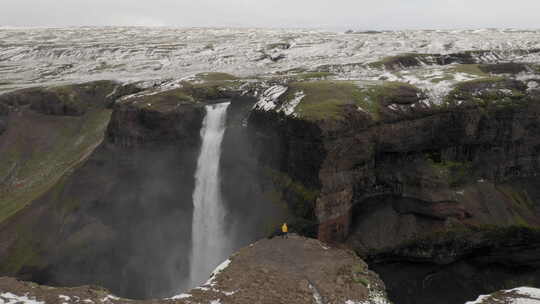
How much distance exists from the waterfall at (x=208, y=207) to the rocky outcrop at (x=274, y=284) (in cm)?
942

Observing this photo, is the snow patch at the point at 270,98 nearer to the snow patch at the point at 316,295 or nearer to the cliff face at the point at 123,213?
the cliff face at the point at 123,213

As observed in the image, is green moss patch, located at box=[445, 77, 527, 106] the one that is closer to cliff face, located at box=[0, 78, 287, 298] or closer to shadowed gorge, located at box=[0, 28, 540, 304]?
shadowed gorge, located at box=[0, 28, 540, 304]

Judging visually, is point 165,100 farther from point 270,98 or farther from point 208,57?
point 208,57

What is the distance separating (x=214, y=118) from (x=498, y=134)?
30.3 m

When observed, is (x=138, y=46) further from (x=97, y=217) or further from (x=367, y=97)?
(x=367, y=97)

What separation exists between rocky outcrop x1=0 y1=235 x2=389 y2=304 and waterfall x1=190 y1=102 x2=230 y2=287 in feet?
30.9

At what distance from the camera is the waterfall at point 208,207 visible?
36.0 metres

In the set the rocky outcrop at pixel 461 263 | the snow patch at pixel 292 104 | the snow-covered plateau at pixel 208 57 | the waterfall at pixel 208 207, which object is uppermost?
the snow-covered plateau at pixel 208 57

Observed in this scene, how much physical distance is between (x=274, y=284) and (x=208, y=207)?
17.9 meters

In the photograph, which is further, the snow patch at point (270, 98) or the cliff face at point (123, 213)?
the snow patch at point (270, 98)

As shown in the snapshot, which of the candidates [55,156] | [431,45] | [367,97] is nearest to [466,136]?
[367,97]

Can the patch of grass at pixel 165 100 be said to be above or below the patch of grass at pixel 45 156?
above

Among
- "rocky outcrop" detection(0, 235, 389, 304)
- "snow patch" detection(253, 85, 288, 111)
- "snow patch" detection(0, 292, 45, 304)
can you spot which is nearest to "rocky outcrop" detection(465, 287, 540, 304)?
"rocky outcrop" detection(0, 235, 389, 304)

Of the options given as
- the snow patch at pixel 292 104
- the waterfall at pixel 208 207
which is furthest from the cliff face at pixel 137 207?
the snow patch at pixel 292 104
